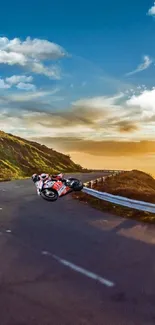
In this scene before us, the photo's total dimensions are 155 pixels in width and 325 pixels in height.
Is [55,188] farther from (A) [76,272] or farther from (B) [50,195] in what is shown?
(A) [76,272]

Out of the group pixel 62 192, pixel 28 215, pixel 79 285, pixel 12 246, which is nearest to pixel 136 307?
pixel 79 285

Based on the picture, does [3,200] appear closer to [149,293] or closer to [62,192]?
[62,192]

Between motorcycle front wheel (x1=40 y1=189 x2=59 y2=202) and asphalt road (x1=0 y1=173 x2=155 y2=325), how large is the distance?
20.7 ft

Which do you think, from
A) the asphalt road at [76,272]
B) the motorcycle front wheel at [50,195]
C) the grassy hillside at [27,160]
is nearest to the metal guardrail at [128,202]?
the asphalt road at [76,272]

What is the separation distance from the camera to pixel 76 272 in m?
7.62

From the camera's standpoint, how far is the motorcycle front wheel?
2022 centimetres

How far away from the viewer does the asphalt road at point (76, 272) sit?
219 inches

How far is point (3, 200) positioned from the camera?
2066cm

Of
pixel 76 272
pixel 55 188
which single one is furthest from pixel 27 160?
pixel 76 272

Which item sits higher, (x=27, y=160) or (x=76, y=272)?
(x=27, y=160)

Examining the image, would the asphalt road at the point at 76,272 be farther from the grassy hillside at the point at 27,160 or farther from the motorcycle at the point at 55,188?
the grassy hillside at the point at 27,160

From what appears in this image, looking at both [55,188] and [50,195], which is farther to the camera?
[50,195]

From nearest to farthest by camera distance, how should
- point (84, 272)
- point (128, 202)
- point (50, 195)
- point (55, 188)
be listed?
point (84, 272) < point (128, 202) < point (55, 188) < point (50, 195)

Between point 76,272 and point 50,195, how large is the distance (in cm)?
1294
